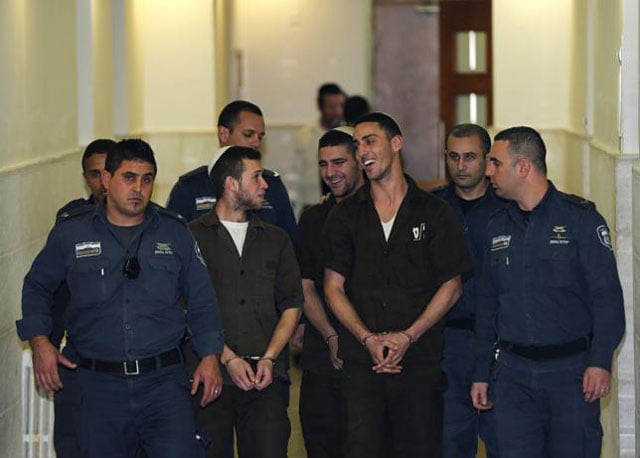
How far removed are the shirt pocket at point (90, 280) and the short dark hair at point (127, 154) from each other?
0.37m

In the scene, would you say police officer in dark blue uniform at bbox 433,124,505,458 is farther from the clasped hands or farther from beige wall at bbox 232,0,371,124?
beige wall at bbox 232,0,371,124

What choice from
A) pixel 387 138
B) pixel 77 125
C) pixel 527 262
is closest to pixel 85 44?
pixel 77 125

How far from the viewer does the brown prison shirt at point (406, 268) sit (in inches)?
227

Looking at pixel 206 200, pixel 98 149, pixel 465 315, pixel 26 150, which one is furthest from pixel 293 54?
pixel 465 315

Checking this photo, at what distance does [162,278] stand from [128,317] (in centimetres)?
21

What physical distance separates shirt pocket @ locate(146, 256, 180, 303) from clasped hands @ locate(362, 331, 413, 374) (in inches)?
32.5

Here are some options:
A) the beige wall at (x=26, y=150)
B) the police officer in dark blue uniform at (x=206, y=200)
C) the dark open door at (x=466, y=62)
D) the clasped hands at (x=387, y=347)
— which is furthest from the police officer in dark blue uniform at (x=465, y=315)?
the dark open door at (x=466, y=62)

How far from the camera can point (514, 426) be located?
543 centimetres

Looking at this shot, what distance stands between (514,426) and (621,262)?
1511mm

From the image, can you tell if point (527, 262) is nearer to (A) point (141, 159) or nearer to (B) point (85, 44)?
(A) point (141, 159)

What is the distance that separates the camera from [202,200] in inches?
267

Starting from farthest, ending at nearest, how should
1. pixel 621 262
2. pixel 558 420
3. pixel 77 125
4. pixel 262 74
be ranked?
pixel 262 74
pixel 77 125
pixel 621 262
pixel 558 420

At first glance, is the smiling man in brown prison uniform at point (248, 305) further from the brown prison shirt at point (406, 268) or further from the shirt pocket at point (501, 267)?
the shirt pocket at point (501, 267)

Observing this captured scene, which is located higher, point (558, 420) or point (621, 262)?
point (621, 262)
